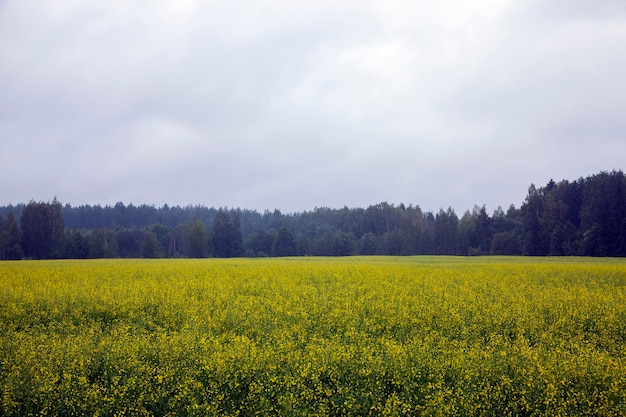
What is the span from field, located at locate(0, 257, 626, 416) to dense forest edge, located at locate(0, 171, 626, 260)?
58100 millimetres

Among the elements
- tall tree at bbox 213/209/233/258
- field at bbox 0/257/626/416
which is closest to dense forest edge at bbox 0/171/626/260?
tall tree at bbox 213/209/233/258

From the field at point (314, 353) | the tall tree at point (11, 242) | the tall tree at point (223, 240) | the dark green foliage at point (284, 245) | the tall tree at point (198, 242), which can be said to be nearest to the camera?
the field at point (314, 353)

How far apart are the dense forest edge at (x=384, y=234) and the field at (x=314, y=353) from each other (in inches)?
2287

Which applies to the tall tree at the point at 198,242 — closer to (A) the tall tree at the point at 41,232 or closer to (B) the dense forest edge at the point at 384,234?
(B) the dense forest edge at the point at 384,234

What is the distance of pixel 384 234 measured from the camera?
100188mm

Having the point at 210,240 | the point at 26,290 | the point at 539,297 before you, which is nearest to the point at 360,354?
the point at 539,297

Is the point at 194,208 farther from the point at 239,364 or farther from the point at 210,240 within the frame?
the point at 239,364

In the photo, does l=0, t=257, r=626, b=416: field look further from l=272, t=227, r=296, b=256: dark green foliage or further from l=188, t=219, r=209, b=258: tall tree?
l=188, t=219, r=209, b=258: tall tree

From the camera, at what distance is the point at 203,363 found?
8.19m

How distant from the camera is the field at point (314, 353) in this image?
7.03m

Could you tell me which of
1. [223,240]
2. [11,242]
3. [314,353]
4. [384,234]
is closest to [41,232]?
[11,242]

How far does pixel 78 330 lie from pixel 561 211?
74719mm

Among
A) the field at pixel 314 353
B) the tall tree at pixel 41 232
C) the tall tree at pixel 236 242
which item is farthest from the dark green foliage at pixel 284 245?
the field at pixel 314 353

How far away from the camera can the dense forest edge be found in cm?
6501
